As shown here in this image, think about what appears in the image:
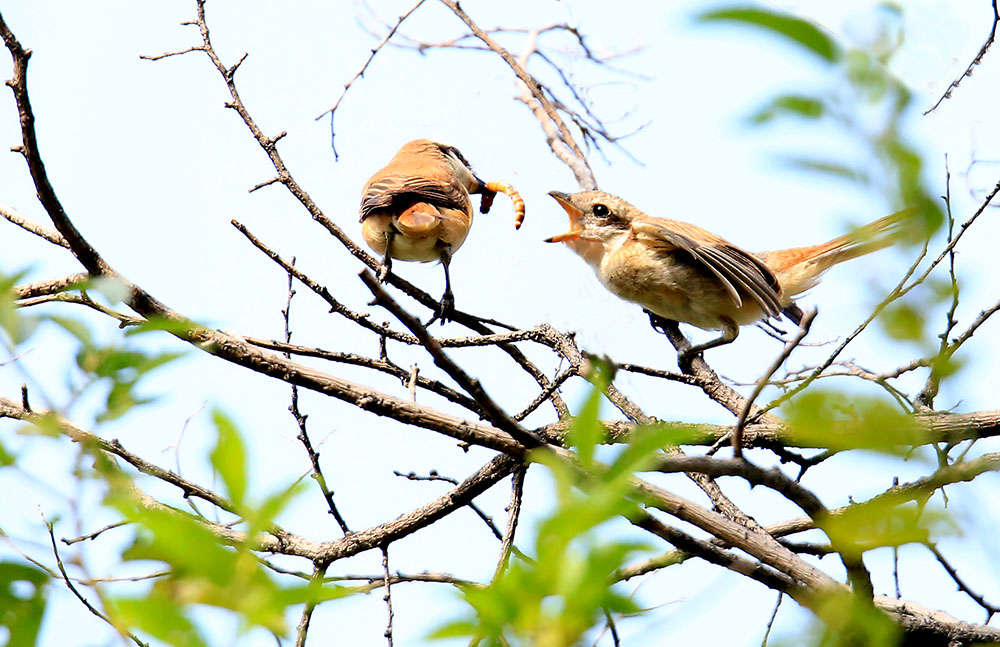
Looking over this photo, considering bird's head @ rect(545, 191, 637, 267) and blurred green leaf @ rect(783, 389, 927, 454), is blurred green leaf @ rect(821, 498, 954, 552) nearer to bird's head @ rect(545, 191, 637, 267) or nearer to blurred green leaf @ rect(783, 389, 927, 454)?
blurred green leaf @ rect(783, 389, 927, 454)

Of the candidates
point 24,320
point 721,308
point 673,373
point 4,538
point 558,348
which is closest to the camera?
point 24,320

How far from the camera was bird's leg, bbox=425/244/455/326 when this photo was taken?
4.75 metres

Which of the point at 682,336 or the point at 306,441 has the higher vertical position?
the point at 682,336

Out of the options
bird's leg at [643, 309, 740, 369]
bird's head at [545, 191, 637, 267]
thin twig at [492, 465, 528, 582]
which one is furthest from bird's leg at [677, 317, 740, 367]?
thin twig at [492, 465, 528, 582]

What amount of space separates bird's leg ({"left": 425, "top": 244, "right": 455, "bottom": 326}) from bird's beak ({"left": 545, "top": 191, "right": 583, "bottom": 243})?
29.7 inches

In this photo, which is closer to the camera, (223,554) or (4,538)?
(223,554)

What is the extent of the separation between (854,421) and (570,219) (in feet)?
15.0

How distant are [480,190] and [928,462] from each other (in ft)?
21.4

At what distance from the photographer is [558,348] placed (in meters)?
4.39

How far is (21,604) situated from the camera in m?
0.97

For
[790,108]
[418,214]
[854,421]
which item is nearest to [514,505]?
[854,421]

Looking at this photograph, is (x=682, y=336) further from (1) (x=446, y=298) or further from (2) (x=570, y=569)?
(2) (x=570, y=569)

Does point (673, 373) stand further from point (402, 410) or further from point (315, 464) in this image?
point (402, 410)

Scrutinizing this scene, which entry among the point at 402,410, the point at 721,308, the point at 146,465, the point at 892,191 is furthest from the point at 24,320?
the point at 721,308
